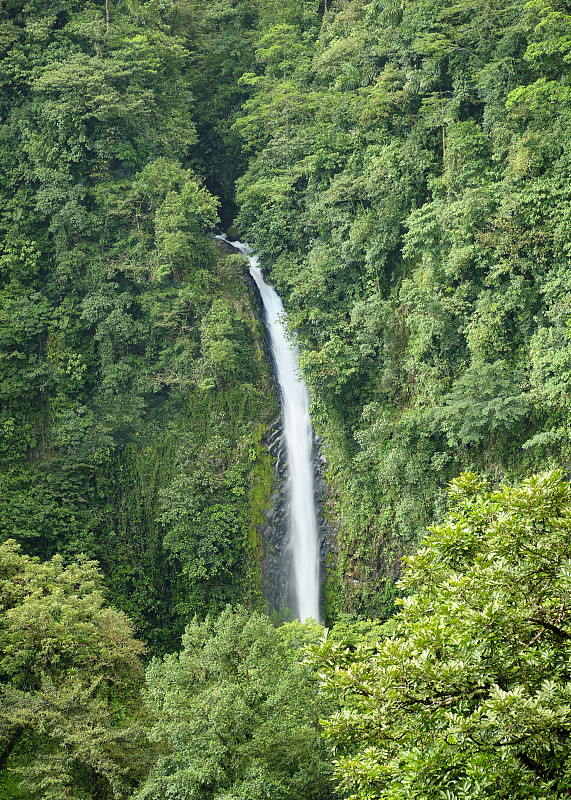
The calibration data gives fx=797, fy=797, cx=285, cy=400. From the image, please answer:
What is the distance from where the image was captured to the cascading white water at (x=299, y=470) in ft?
58.0

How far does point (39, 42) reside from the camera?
19.3 m

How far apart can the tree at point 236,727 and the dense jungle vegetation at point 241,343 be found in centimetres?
5

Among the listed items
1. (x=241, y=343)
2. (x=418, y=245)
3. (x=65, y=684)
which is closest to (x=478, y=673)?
(x=65, y=684)

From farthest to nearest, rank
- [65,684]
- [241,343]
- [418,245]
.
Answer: [241,343], [418,245], [65,684]

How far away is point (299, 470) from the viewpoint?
18328 millimetres

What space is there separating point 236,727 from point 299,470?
337 inches

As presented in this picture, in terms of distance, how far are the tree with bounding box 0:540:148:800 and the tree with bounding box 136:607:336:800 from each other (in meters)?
1.10

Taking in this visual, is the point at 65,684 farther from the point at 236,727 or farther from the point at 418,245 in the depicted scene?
the point at 418,245

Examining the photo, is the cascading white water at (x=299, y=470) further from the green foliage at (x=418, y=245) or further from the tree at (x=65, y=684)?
the tree at (x=65, y=684)

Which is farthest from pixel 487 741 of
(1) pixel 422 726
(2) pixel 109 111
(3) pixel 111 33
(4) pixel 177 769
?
(3) pixel 111 33

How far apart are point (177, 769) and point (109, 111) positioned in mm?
14814

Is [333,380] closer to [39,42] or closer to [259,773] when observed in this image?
[259,773]

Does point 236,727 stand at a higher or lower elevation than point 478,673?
lower

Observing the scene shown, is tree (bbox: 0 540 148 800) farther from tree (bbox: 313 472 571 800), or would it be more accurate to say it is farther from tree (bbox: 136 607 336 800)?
tree (bbox: 313 472 571 800)
